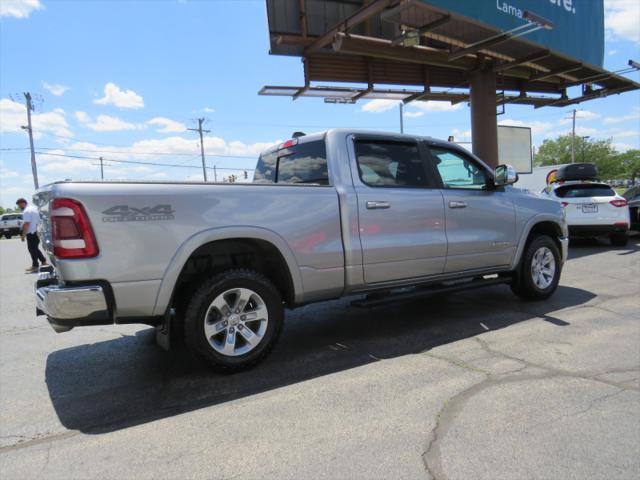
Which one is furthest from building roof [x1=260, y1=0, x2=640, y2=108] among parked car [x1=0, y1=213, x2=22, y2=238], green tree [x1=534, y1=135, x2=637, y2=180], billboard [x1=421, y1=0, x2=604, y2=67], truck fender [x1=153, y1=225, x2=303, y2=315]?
green tree [x1=534, y1=135, x2=637, y2=180]

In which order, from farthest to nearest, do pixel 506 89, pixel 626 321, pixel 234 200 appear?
Result: pixel 506 89 < pixel 626 321 < pixel 234 200

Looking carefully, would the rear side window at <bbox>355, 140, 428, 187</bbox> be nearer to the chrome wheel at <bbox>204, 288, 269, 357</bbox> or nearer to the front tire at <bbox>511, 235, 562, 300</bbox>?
the chrome wheel at <bbox>204, 288, 269, 357</bbox>

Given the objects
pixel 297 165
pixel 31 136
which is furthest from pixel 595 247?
pixel 31 136

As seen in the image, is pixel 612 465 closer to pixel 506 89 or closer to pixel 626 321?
pixel 626 321

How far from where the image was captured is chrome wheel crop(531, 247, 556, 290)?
228 inches

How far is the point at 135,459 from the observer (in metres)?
2.51

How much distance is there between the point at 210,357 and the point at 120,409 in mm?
691

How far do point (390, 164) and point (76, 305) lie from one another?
3056mm

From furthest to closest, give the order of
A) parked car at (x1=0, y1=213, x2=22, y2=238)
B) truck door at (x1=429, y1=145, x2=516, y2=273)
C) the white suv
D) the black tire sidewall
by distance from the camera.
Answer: parked car at (x1=0, y1=213, x2=22, y2=238) < the white suv < the black tire sidewall < truck door at (x1=429, y1=145, x2=516, y2=273)

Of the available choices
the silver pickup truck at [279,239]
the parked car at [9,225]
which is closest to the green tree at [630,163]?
the parked car at [9,225]

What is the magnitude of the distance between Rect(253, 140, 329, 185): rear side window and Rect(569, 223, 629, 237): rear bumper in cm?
824

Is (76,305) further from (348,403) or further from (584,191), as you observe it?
(584,191)

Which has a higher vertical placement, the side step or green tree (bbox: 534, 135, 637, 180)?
green tree (bbox: 534, 135, 637, 180)

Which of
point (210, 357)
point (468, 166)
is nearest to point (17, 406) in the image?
point (210, 357)
